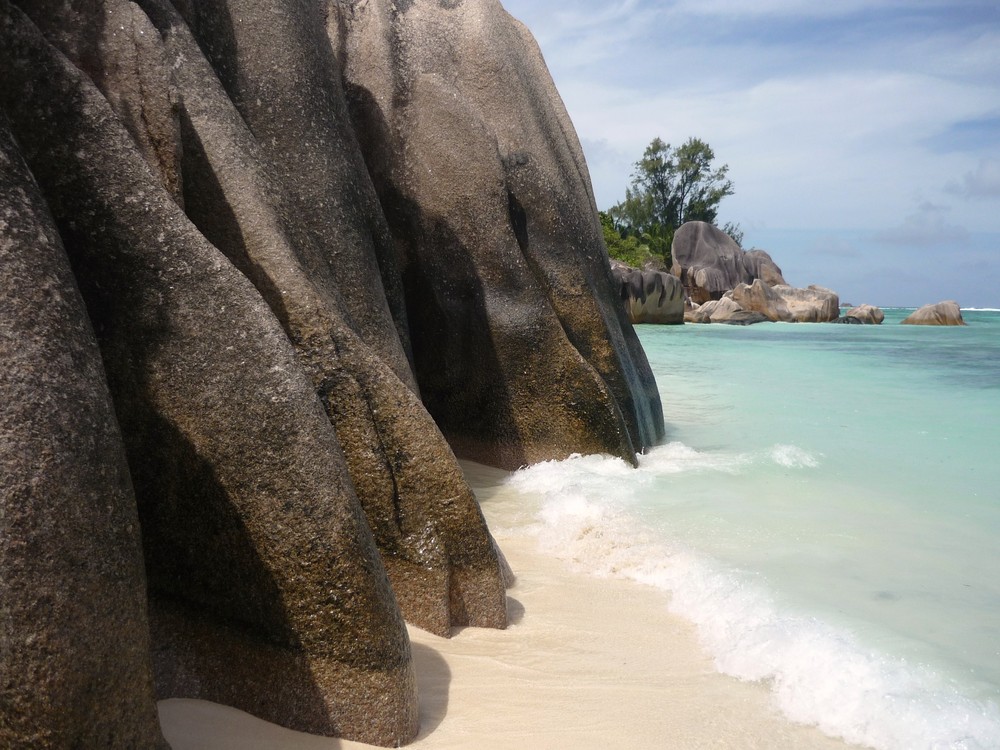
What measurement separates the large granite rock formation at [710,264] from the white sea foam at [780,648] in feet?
125

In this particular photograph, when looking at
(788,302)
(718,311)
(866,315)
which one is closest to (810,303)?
(788,302)

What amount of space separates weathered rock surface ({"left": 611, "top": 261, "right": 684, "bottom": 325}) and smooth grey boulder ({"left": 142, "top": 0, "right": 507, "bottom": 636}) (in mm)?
26587

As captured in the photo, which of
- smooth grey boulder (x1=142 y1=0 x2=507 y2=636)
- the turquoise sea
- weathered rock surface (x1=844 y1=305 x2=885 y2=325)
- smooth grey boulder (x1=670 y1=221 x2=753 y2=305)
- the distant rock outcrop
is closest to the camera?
the turquoise sea

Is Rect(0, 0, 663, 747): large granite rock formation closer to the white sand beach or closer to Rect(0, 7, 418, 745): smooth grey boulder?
Rect(0, 7, 418, 745): smooth grey boulder

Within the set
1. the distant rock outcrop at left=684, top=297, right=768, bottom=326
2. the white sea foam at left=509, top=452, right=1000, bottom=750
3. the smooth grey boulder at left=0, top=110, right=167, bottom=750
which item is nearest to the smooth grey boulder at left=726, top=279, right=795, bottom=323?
the distant rock outcrop at left=684, top=297, right=768, bottom=326

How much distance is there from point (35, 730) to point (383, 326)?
131 inches

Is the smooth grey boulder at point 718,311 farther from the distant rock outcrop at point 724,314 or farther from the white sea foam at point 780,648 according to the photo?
the white sea foam at point 780,648

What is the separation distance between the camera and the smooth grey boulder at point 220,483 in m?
2.57

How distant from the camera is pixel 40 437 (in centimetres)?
180

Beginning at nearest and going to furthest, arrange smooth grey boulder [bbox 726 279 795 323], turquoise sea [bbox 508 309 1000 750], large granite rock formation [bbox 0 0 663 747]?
large granite rock formation [bbox 0 0 663 747], turquoise sea [bbox 508 309 1000 750], smooth grey boulder [bbox 726 279 795 323]

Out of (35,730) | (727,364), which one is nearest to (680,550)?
(35,730)

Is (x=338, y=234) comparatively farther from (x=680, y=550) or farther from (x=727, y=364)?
(x=727, y=364)

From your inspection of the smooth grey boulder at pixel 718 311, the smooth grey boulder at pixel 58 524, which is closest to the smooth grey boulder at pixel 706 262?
the smooth grey boulder at pixel 718 311

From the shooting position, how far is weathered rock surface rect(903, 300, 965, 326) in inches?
1697
